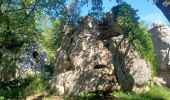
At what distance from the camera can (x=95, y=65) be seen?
23.7 meters

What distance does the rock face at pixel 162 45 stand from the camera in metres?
40.6

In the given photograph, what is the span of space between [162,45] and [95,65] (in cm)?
2026

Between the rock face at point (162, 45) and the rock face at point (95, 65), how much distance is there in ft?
50.5

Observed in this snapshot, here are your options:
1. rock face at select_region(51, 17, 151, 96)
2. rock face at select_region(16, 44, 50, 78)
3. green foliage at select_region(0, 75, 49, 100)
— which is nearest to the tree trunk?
rock face at select_region(51, 17, 151, 96)

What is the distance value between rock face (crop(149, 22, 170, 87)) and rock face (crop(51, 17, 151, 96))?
606 inches

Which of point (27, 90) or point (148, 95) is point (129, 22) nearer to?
point (148, 95)

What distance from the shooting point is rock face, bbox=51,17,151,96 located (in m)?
22.6

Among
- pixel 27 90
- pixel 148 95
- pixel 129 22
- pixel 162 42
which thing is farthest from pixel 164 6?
pixel 162 42

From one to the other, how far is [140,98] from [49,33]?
154ft

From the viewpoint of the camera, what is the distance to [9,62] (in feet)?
108

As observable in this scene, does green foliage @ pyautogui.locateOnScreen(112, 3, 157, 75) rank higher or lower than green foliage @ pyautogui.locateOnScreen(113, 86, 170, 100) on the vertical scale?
higher

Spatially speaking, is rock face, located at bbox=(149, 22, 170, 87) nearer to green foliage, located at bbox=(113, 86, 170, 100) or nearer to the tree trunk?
green foliage, located at bbox=(113, 86, 170, 100)

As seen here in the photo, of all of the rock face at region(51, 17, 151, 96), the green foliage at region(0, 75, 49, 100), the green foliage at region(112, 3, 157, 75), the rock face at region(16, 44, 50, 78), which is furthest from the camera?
the rock face at region(16, 44, 50, 78)

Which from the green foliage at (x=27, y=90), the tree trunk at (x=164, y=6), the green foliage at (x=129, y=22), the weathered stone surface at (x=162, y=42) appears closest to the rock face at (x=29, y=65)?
the green foliage at (x=27, y=90)
